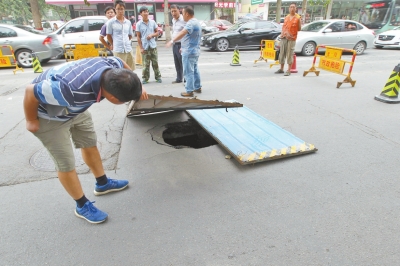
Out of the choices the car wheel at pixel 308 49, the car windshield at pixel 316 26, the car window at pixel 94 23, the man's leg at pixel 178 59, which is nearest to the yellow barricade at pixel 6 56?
the car window at pixel 94 23

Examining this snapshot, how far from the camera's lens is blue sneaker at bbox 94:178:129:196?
8.87 feet

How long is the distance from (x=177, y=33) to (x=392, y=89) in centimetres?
490

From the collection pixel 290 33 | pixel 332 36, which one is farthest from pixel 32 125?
pixel 332 36

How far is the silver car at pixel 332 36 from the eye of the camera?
11.7 metres

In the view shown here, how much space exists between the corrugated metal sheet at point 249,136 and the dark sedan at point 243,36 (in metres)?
9.58

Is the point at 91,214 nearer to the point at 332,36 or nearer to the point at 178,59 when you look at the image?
the point at 178,59

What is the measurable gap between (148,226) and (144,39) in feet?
17.9

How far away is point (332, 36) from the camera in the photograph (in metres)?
11.8

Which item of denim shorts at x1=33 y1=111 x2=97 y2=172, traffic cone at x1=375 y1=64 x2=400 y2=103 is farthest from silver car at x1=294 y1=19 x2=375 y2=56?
denim shorts at x1=33 y1=111 x2=97 y2=172

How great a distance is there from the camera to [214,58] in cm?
1169

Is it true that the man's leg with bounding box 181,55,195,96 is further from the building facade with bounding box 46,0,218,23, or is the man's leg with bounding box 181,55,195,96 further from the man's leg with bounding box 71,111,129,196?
the building facade with bounding box 46,0,218,23

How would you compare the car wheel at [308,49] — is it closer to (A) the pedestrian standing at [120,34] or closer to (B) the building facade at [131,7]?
(A) the pedestrian standing at [120,34]

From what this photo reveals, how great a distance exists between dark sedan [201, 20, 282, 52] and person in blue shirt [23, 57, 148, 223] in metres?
12.0

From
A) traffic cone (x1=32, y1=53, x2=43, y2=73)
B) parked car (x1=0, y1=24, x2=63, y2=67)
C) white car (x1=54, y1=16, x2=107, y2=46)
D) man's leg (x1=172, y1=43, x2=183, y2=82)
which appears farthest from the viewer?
white car (x1=54, y1=16, x2=107, y2=46)
